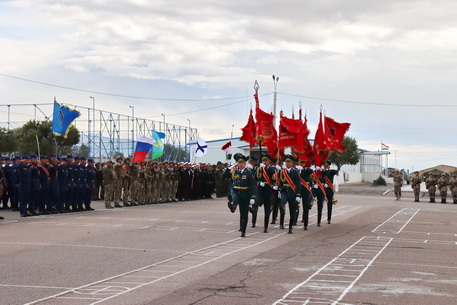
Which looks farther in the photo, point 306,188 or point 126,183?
point 126,183

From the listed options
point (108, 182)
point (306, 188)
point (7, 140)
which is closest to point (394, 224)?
point (306, 188)

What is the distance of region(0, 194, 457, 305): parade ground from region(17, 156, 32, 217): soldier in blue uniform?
0.98 meters

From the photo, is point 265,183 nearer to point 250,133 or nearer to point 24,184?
point 250,133

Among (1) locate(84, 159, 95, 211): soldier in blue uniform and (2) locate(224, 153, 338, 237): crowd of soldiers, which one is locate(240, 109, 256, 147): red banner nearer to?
(2) locate(224, 153, 338, 237): crowd of soldiers

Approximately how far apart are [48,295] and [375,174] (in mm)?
93442

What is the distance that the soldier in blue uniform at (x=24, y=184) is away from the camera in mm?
20781

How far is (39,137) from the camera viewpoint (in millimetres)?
53906

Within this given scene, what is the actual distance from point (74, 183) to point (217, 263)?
509 inches

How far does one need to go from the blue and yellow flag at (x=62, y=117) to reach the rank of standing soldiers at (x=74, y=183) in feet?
6.48

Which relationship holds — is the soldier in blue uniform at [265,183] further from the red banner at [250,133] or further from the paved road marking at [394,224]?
the red banner at [250,133]

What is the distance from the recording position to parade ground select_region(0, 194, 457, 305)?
8633mm

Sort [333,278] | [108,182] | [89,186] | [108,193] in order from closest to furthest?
[333,278] < [89,186] < [108,193] < [108,182]

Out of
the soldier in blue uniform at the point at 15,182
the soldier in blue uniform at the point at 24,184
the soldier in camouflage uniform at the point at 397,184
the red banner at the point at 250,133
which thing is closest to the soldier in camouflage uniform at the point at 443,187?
the soldier in camouflage uniform at the point at 397,184

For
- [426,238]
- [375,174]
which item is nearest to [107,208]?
[426,238]
